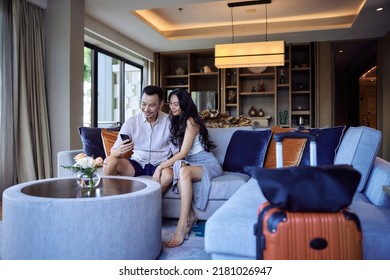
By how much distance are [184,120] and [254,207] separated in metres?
1.06

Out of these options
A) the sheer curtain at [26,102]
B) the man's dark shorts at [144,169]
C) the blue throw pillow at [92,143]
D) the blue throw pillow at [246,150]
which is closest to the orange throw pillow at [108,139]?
the blue throw pillow at [92,143]

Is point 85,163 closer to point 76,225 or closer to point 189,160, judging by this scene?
point 76,225

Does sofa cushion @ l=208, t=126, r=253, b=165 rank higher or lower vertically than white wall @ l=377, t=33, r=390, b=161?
lower

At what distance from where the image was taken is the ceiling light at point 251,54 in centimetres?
429

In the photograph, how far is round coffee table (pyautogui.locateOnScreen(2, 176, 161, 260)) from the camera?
146cm

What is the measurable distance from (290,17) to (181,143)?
3904 mm

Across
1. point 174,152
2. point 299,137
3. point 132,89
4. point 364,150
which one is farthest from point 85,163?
point 132,89

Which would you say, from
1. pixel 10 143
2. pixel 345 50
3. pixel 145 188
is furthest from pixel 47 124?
pixel 345 50

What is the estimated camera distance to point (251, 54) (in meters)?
4.32

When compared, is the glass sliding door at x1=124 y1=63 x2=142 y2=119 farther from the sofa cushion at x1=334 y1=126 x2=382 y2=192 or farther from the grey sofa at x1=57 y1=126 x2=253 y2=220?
the sofa cushion at x1=334 y1=126 x2=382 y2=192

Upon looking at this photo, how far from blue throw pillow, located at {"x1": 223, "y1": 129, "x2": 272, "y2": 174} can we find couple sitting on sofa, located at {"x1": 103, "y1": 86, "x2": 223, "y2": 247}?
0.24 m

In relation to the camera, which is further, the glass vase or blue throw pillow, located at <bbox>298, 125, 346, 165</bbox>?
blue throw pillow, located at <bbox>298, 125, 346, 165</bbox>

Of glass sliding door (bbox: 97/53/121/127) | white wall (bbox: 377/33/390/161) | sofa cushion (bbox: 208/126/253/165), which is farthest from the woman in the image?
white wall (bbox: 377/33/390/161)

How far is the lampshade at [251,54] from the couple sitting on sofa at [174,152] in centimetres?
205
